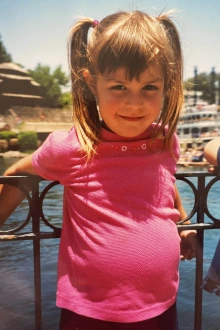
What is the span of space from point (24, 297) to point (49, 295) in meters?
0.49

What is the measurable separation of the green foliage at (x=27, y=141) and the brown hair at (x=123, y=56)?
24629mm

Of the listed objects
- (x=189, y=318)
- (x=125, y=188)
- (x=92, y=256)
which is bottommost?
(x=189, y=318)

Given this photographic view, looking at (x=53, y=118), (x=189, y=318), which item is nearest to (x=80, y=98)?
(x=189, y=318)

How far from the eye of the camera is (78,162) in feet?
2.93

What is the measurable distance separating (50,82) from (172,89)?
33.0 meters

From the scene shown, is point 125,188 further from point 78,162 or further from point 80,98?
point 80,98

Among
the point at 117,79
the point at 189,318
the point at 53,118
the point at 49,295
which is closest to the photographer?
the point at 117,79

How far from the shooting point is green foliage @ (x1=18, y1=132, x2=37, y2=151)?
2530cm

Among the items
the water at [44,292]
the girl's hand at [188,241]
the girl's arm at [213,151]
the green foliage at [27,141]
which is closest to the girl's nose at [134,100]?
the girl's arm at [213,151]

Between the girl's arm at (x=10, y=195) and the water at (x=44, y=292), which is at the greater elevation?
the girl's arm at (x=10, y=195)

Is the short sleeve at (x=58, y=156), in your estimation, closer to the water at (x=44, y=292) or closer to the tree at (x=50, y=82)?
the water at (x=44, y=292)

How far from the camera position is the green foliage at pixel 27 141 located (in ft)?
83.0

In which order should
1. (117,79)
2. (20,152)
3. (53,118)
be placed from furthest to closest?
1. (53,118)
2. (20,152)
3. (117,79)

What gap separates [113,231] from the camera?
34.9 inches
